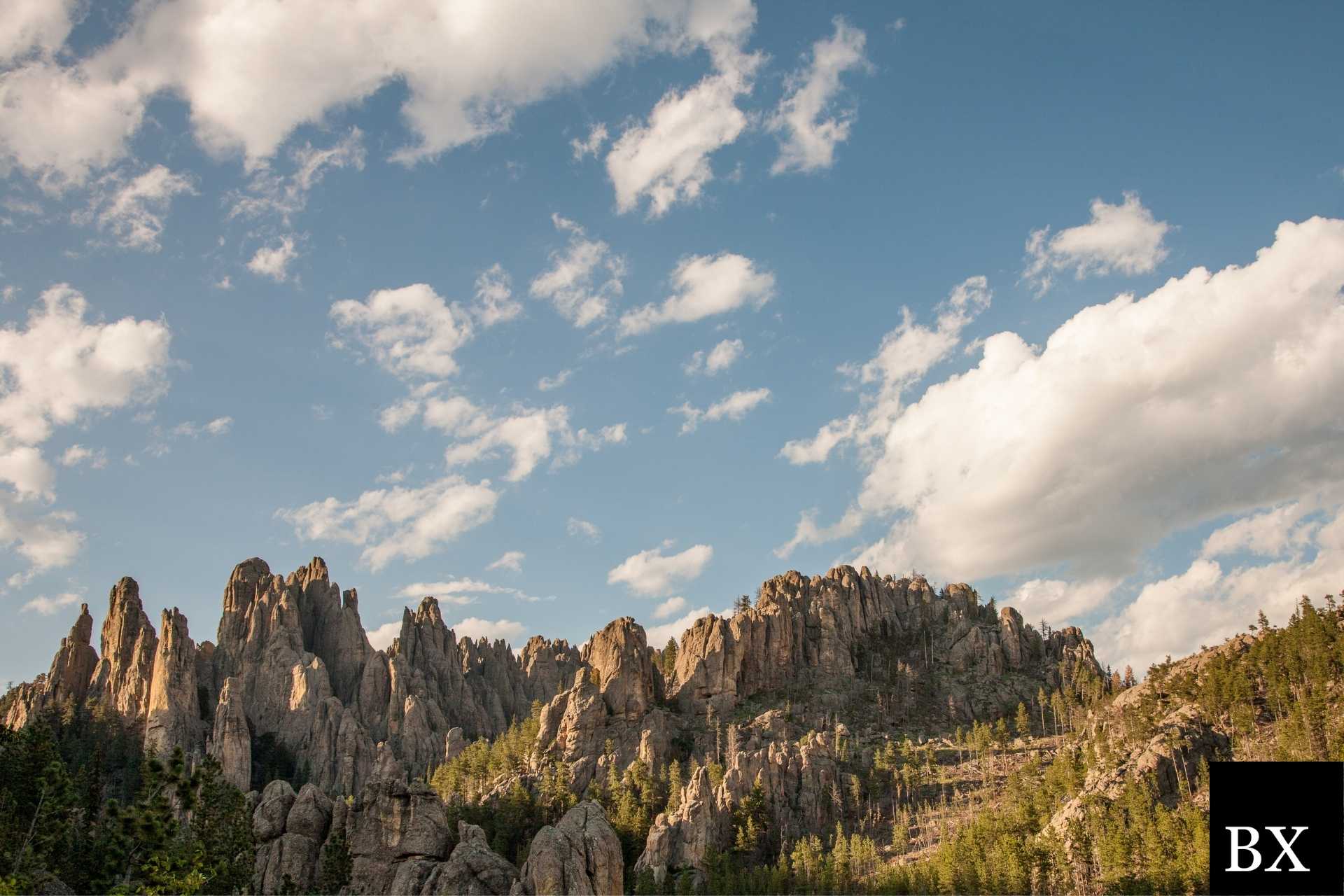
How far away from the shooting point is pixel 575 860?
92.2 metres

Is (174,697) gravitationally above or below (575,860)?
above

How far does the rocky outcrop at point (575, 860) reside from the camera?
89.8m

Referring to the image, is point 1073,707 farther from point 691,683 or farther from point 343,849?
point 343,849

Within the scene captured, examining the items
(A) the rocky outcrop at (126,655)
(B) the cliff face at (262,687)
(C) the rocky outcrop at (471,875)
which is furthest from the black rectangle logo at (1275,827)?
(A) the rocky outcrop at (126,655)

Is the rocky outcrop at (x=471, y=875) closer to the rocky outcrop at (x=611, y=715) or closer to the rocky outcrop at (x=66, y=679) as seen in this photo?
the rocky outcrop at (x=611, y=715)

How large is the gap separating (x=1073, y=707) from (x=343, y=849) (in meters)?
122

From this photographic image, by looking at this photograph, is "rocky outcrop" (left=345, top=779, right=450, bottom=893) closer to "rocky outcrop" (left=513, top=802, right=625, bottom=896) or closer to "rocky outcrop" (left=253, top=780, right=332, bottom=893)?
"rocky outcrop" (left=253, top=780, right=332, bottom=893)

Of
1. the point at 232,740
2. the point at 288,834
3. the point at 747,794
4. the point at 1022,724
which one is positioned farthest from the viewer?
the point at 1022,724

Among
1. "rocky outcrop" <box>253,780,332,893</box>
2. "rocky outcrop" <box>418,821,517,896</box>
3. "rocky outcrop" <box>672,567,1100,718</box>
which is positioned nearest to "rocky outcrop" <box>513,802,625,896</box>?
"rocky outcrop" <box>418,821,517,896</box>

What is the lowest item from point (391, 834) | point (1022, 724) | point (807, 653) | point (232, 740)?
point (391, 834)

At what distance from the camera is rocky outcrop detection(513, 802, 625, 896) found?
3533 inches

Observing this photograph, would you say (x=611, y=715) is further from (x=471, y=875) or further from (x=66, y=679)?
(x=66, y=679)

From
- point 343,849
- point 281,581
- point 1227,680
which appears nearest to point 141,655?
point 281,581

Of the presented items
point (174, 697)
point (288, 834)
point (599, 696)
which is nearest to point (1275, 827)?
point (288, 834)
